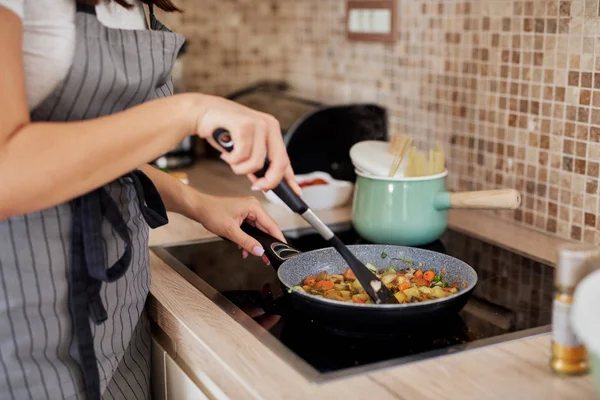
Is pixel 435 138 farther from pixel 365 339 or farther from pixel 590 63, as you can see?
pixel 365 339

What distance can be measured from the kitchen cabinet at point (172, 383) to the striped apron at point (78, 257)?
0.12 meters

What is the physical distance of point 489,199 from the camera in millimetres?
1257

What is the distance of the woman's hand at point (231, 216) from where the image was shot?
1.22 metres

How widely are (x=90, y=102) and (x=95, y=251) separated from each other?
179 mm

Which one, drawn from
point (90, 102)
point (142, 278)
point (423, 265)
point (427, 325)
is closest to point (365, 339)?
point (427, 325)

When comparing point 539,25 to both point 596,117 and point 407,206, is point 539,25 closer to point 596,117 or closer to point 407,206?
point 596,117

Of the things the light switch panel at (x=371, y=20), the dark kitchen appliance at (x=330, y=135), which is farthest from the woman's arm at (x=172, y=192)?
the light switch panel at (x=371, y=20)

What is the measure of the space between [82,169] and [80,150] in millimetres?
21

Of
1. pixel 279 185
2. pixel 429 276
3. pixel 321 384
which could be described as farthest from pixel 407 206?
pixel 321 384

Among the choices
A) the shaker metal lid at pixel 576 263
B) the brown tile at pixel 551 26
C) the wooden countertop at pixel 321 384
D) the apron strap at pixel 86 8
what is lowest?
the wooden countertop at pixel 321 384

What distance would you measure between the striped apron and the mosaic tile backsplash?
0.71 meters

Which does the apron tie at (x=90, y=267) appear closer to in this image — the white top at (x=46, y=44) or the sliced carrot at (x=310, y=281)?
the white top at (x=46, y=44)

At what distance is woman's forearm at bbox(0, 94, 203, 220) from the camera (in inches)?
30.0

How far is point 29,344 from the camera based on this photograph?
897mm
